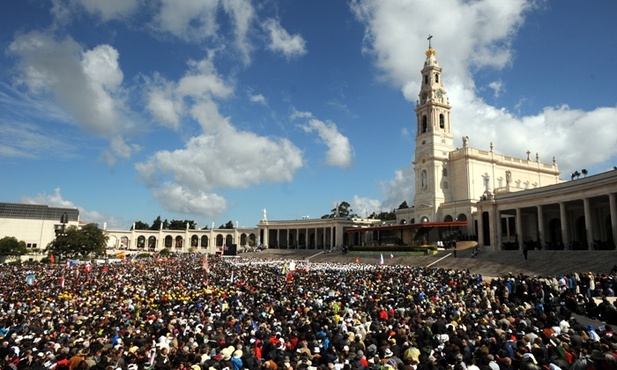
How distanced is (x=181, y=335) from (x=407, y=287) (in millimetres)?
11752

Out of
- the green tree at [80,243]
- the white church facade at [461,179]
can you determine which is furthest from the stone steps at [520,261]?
the green tree at [80,243]

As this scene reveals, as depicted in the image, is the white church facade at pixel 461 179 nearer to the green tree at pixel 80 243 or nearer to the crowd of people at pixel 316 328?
the crowd of people at pixel 316 328

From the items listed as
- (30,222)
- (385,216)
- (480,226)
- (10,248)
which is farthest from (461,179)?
(30,222)

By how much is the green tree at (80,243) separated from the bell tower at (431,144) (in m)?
49.8

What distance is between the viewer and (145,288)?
75.8 ft

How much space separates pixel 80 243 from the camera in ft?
198

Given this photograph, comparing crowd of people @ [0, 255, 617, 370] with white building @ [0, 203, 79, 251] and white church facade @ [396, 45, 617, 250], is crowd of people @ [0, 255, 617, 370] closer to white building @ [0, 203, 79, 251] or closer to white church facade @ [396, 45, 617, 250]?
white church facade @ [396, 45, 617, 250]

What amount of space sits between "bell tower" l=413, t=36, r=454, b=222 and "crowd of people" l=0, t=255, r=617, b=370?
Answer: 38751mm

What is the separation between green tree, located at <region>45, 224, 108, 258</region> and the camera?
196ft

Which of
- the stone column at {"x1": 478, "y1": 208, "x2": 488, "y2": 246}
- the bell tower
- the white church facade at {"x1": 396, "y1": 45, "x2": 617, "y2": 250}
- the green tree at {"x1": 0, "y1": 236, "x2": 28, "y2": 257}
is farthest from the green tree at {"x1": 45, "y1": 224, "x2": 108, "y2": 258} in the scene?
the stone column at {"x1": 478, "y1": 208, "x2": 488, "y2": 246}

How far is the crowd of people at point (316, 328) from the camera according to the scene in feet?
30.1

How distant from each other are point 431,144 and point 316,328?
5294cm

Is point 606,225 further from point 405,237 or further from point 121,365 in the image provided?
point 121,365

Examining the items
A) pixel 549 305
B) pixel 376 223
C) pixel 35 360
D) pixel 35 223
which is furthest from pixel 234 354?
pixel 35 223
